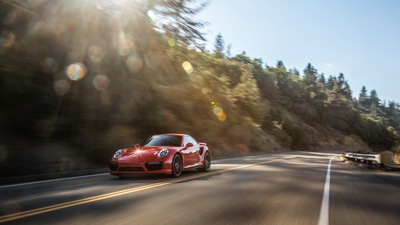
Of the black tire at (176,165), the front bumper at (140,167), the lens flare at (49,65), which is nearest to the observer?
the front bumper at (140,167)

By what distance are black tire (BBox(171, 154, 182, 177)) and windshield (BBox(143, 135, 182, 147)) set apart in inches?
20.5

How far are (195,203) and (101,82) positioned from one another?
11729 millimetres

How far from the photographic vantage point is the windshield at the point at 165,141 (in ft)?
38.9

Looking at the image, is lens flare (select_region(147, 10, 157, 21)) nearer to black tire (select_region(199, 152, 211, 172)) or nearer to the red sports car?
black tire (select_region(199, 152, 211, 172))

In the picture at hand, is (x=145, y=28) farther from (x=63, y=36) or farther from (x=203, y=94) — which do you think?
(x=203, y=94)

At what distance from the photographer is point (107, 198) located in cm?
714

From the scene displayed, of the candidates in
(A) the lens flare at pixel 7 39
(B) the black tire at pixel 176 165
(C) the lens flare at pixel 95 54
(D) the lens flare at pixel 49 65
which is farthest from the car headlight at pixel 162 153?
(C) the lens flare at pixel 95 54

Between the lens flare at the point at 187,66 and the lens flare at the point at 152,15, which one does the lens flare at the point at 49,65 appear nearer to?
the lens flare at the point at 152,15

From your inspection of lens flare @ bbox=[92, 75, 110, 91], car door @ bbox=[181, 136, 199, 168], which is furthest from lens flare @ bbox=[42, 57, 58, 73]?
car door @ bbox=[181, 136, 199, 168]

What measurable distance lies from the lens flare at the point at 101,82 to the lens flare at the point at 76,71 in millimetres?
654

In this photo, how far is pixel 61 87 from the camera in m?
15.1

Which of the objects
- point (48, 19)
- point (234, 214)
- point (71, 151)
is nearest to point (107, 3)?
point (48, 19)

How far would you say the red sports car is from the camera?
1049 centimetres

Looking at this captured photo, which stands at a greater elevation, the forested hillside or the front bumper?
the forested hillside
